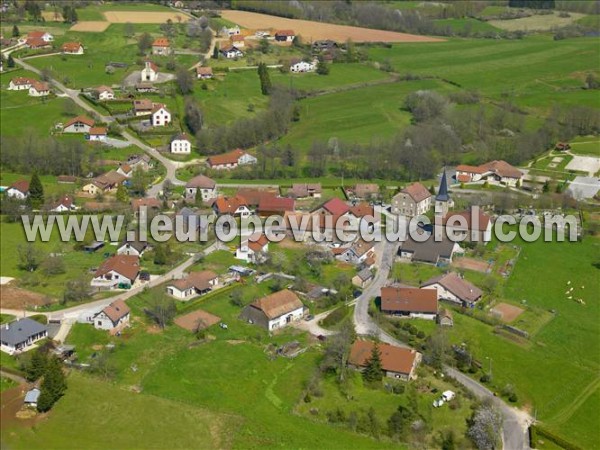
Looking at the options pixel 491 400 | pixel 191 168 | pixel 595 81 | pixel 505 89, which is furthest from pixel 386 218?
pixel 595 81

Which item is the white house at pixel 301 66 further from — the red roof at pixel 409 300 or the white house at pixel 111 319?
the white house at pixel 111 319

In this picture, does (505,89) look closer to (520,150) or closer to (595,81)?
(595,81)

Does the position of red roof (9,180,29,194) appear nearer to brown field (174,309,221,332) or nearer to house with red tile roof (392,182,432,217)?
brown field (174,309,221,332)

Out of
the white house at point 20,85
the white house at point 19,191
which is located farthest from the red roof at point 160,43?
the white house at point 19,191

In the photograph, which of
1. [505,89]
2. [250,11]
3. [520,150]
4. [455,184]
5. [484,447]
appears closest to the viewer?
[484,447]

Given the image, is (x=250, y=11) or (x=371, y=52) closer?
(x=371, y=52)

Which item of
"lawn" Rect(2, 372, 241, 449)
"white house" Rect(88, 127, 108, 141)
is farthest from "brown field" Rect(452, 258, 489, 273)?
"white house" Rect(88, 127, 108, 141)

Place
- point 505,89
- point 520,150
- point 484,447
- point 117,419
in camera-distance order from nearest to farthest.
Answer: point 484,447 → point 117,419 → point 520,150 → point 505,89
